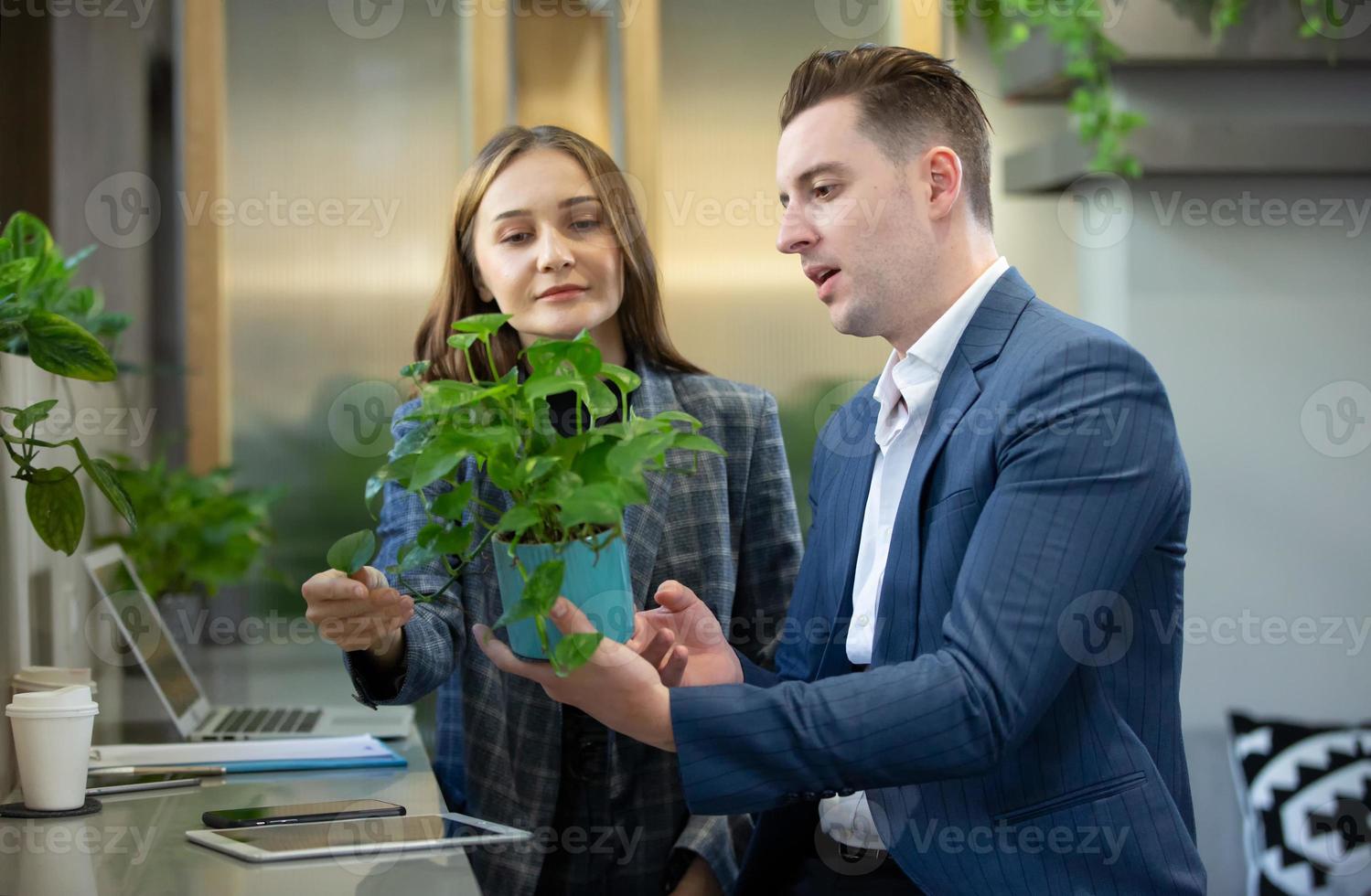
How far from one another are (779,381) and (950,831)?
1.83 meters

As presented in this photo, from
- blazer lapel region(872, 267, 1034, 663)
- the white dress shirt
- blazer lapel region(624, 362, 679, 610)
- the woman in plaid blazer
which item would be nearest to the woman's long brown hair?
the woman in plaid blazer

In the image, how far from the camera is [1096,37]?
9.72 feet

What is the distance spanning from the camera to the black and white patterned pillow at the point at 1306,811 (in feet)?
9.61

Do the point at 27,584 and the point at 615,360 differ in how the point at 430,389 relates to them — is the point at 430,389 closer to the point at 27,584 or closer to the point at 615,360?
the point at 615,360

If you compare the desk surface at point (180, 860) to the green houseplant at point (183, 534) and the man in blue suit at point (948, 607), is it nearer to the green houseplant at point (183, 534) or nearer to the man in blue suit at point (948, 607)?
the man in blue suit at point (948, 607)

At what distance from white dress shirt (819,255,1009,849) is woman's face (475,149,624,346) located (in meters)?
0.41

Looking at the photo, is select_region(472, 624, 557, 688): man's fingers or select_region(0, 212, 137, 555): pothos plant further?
select_region(0, 212, 137, 555): pothos plant

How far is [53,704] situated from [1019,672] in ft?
3.26

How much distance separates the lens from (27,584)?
66.2 inches

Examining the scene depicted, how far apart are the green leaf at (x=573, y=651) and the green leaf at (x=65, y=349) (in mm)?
627

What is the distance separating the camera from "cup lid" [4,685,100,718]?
54.6 inches

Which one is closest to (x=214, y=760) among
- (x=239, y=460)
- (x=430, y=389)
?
(x=430, y=389)

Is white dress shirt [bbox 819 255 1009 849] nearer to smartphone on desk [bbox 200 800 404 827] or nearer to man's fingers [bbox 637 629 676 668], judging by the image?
man's fingers [bbox 637 629 676 668]

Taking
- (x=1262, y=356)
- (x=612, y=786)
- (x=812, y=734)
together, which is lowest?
(x=612, y=786)
